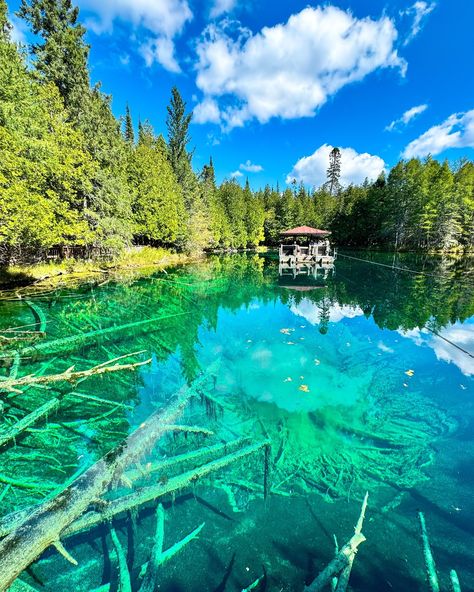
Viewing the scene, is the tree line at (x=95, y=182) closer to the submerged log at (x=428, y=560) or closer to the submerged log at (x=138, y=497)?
the submerged log at (x=138, y=497)

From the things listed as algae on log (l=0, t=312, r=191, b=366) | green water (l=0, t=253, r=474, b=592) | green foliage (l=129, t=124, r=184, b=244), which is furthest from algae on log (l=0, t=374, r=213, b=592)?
green foliage (l=129, t=124, r=184, b=244)

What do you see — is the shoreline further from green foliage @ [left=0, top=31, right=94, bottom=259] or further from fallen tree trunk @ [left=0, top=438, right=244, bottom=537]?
fallen tree trunk @ [left=0, top=438, right=244, bottom=537]

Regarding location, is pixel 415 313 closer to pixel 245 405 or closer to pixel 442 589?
pixel 245 405

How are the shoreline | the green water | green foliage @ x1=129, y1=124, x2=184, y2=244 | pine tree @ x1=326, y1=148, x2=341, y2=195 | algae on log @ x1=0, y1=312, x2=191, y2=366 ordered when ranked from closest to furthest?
the green water, algae on log @ x1=0, y1=312, x2=191, y2=366, the shoreline, green foliage @ x1=129, y1=124, x2=184, y2=244, pine tree @ x1=326, y1=148, x2=341, y2=195

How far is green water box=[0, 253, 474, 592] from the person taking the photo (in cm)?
276

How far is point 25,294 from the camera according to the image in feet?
42.6

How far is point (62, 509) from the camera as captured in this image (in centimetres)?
234

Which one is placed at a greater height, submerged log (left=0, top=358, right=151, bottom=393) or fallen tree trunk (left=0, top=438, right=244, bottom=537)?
submerged log (left=0, top=358, right=151, bottom=393)

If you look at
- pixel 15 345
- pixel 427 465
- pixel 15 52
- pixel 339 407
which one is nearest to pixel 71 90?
pixel 15 52

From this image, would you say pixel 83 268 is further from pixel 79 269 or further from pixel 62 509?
pixel 62 509

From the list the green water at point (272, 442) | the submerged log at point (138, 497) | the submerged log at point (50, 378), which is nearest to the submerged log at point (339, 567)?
the green water at point (272, 442)

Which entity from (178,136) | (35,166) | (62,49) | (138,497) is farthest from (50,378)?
(178,136)

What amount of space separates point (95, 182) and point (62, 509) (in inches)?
857

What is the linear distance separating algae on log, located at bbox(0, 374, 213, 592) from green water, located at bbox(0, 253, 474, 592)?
0.23 m
